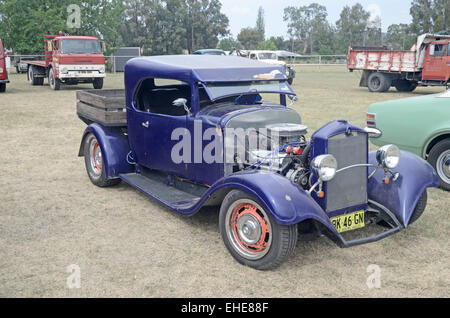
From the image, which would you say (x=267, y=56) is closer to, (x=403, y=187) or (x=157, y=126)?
(x=157, y=126)

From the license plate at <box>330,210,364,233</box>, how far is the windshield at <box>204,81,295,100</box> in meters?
1.56

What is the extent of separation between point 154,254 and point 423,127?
4020mm

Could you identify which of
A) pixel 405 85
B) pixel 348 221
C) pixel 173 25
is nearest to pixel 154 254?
pixel 348 221

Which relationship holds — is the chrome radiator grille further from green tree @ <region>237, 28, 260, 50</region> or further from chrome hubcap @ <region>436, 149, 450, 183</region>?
green tree @ <region>237, 28, 260, 50</region>

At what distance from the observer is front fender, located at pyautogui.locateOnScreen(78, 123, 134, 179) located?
5.89 meters

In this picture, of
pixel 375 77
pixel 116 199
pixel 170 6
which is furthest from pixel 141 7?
pixel 116 199

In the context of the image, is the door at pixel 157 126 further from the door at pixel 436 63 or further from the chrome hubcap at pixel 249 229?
the door at pixel 436 63

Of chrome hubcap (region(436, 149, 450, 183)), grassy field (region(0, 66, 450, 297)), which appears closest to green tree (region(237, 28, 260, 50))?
chrome hubcap (region(436, 149, 450, 183))

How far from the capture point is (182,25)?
71.1 m

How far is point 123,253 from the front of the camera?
13.8ft

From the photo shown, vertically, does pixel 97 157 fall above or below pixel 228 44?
below

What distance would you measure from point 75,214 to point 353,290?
3.16 meters

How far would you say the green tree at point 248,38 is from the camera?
88.3m

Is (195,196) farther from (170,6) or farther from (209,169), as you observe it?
(170,6)
